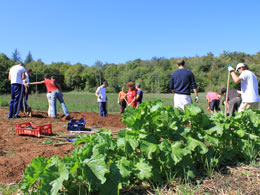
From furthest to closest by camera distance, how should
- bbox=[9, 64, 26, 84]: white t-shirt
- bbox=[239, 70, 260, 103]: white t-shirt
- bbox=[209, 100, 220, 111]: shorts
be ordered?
bbox=[209, 100, 220, 111]: shorts < bbox=[9, 64, 26, 84]: white t-shirt < bbox=[239, 70, 260, 103]: white t-shirt

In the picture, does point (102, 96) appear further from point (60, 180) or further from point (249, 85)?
point (60, 180)

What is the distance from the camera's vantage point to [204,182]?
2576mm

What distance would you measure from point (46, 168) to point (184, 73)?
3.98 meters

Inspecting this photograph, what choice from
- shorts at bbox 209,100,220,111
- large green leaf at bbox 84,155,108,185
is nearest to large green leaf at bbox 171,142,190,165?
large green leaf at bbox 84,155,108,185

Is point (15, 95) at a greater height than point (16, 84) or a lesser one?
lesser

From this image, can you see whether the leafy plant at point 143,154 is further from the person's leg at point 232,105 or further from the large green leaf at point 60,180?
the person's leg at point 232,105

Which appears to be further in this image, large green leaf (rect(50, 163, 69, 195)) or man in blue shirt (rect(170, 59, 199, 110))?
man in blue shirt (rect(170, 59, 199, 110))

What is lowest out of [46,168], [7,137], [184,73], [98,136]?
[7,137]

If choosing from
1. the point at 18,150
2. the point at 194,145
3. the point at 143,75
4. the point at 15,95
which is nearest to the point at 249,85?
the point at 194,145

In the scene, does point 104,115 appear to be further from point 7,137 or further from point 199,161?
point 199,161

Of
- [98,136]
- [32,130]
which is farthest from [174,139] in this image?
[32,130]

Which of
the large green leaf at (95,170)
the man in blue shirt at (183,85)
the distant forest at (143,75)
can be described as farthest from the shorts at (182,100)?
the distant forest at (143,75)

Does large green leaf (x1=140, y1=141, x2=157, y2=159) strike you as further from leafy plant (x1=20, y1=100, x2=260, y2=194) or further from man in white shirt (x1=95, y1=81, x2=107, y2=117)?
man in white shirt (x1=95, y1=81, x2=107, y2=117)

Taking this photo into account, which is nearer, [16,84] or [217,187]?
[217,187]
